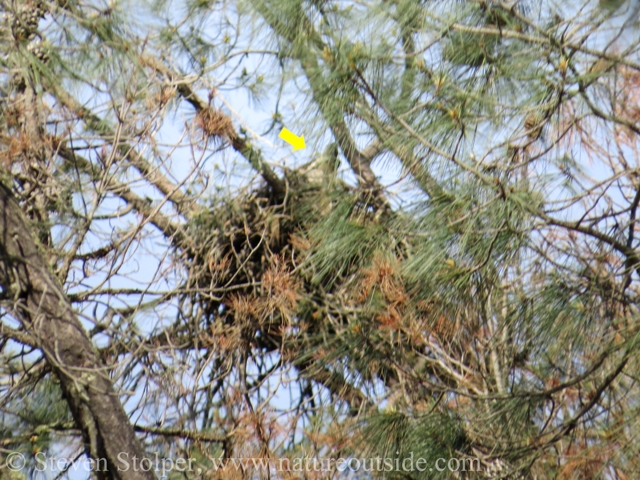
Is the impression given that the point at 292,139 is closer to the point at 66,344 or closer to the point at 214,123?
the point at 214,123

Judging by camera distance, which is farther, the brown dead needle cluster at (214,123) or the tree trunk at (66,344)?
the brown dead needle cluster at (214,123)

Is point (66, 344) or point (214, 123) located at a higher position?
point (214, 123)

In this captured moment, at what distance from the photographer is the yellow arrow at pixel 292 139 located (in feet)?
6.81

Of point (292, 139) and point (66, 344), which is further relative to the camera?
point (292, 139)

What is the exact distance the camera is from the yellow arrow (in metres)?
2.08

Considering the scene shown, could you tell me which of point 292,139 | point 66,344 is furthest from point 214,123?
point 66,344

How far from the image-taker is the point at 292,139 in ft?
7.16

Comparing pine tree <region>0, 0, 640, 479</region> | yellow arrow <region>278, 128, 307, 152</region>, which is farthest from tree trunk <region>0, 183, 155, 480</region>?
yellow arrow <region>278, 128, 307, 152</region>

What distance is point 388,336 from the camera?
1951 millimetres

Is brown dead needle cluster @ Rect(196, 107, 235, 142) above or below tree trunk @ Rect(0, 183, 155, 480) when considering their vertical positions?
above

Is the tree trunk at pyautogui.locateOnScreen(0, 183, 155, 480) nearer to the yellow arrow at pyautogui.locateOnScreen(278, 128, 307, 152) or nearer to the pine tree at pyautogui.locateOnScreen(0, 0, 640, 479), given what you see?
the pine tree at pyautogui.locateOnScreen(0, 0, 640, 479)

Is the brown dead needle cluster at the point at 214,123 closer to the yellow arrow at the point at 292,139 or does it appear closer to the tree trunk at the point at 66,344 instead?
the yellow arrow at the point at 292,139

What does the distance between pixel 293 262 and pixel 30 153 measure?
2.27 ft

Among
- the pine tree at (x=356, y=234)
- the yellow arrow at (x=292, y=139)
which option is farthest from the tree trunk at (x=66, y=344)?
the yellow arrow at (x=292, y=139)
